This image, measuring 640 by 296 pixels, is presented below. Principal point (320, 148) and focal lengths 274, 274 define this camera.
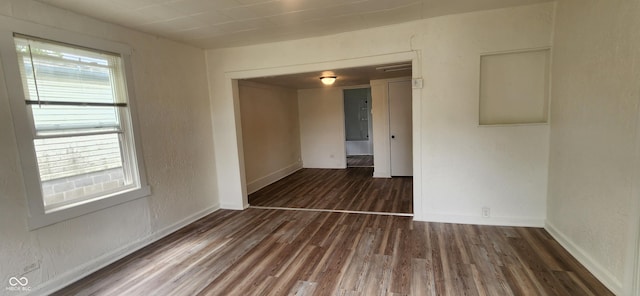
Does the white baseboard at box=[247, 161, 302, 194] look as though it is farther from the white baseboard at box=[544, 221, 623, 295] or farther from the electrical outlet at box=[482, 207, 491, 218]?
the white baseboard at box=[544, 221, 623, 295]

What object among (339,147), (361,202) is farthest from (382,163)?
(361,202)

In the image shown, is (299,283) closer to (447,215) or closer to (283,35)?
(447,215)

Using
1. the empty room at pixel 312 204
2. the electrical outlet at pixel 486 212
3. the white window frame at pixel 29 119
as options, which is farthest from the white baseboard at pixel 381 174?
the white window frame at pixel 29 119

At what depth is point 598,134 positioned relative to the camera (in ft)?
7.43

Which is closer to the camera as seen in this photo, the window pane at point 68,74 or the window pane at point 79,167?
the window pane at point 68,74

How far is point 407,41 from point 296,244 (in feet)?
9.21

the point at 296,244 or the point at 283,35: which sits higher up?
the point at 283,35

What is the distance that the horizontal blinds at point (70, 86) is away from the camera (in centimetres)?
236

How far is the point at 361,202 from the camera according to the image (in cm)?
458

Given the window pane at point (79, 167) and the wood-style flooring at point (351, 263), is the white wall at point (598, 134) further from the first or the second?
the window pane at point (79, 167)

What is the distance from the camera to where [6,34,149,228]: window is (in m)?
2.36

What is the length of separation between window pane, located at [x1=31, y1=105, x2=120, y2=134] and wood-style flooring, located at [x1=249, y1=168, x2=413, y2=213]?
247 centimetres

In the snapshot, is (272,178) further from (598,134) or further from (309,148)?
(598,134)

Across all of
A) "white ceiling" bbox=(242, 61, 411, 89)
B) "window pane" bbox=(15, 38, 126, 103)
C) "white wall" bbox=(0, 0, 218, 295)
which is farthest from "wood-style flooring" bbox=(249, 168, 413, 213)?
"window pane" bbox=(15, 38, 126, 103)
